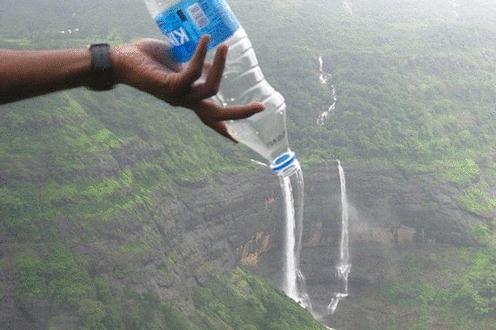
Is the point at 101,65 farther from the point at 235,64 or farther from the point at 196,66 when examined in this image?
the point at 235,64

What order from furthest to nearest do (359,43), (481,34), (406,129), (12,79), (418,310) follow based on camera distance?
(481,34) < (359,43) < (406,129) < (418,310) < (12,79)

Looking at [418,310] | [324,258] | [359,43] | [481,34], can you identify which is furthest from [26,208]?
[481,34]

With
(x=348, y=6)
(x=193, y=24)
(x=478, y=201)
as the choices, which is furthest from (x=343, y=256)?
(x=348, y=6)

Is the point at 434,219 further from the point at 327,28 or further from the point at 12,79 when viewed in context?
the point at 12,79

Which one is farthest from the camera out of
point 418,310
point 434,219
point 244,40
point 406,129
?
point 406,129

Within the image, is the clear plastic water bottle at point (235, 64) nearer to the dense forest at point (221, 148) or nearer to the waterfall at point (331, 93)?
the dense forest at point (221, 148)

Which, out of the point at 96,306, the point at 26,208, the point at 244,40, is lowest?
the point at 96,306

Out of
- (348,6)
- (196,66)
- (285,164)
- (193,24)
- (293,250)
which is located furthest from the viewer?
(348,6)
